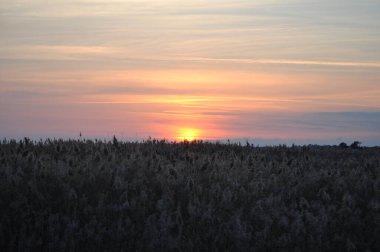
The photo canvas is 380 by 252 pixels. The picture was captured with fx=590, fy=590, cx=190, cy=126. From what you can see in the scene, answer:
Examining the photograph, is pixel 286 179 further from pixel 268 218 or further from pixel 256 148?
pixel 256 148

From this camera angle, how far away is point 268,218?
939cm

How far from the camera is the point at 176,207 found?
9.64 metres

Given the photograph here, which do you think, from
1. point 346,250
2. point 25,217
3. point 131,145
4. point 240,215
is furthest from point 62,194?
point 131,145

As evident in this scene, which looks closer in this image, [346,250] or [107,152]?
[346,250]

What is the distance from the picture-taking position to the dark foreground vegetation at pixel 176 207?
8508mm

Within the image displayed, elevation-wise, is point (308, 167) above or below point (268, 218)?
above

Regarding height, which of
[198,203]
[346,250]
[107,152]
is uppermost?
[107,152]

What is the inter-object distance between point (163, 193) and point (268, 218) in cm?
188

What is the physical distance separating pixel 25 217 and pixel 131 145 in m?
7.13

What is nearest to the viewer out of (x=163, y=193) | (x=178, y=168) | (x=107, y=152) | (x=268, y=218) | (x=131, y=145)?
(x=268, y=218)

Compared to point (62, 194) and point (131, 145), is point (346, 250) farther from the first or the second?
point (131, 145)

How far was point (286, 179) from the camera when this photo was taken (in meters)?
12.1

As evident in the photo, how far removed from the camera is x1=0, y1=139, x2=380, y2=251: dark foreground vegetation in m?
8.51

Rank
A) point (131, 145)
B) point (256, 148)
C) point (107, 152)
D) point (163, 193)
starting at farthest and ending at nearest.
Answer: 1. point (256, 148)
2. point (131, 145)
3. point (107, 152)
4. point (163, 193)
